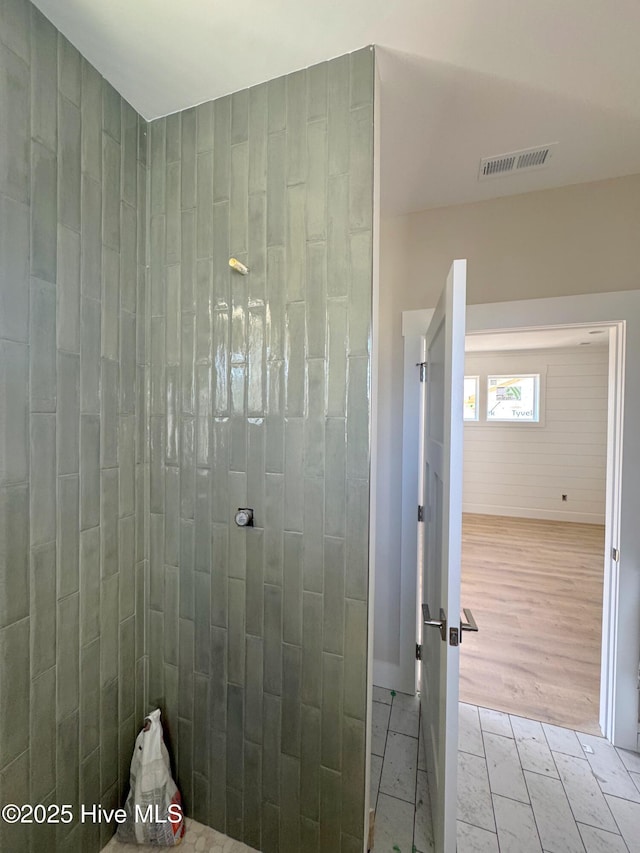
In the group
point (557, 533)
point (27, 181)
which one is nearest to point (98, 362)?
point (27, 181)

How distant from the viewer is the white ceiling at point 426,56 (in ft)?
3.18

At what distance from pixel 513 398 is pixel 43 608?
6.40m

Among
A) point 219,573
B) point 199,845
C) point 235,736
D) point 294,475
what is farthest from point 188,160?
point 199,845

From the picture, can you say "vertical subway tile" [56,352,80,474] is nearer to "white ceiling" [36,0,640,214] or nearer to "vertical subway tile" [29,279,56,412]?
"vertical subway tile" [29,279,56,412]

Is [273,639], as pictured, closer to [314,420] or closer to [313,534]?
[313,534]

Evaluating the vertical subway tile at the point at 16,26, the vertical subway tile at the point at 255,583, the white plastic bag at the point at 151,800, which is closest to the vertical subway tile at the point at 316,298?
the vertical subway tile at the point at 255,583

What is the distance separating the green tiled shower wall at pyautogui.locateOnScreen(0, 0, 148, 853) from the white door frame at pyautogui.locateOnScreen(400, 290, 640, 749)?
1.64 metres

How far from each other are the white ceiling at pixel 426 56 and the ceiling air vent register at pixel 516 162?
0.15 ft

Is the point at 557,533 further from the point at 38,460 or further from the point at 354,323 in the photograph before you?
the point at 38,460

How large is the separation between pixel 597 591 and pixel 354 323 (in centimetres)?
389

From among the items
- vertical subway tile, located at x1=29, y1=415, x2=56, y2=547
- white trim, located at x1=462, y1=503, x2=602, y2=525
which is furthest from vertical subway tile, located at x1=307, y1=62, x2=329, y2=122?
white trim, located at x1=462, y1=503, x2=602, y2=525

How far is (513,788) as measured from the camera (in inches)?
60.4

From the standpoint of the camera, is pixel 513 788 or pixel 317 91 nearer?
pixel 317 91

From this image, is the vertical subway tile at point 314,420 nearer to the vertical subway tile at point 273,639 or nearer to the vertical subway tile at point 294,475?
the vertical subway tile at point 294,475
